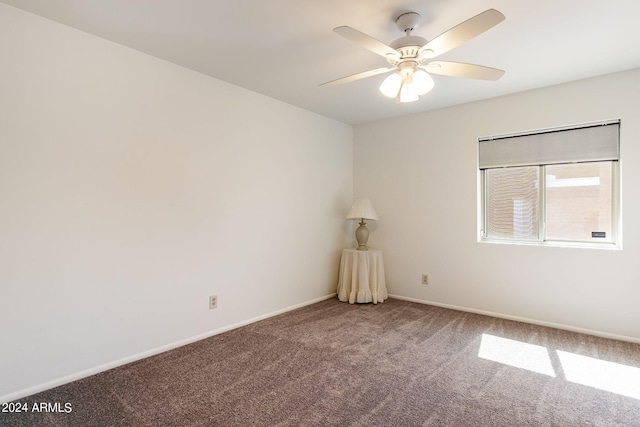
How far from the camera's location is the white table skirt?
3.95 metres

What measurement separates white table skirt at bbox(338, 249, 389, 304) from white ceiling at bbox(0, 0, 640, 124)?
195 centimetres

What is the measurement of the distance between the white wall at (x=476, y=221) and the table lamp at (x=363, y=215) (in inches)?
12.0

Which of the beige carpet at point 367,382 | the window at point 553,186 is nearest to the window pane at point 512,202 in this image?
the window at point 553,186

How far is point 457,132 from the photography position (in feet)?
12.2

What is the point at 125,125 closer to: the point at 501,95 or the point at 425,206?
the point at 425,206

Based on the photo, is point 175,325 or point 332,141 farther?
point 332,141

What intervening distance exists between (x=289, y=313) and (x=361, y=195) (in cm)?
189

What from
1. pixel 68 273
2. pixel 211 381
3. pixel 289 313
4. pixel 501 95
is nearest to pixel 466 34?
pixel 501 95

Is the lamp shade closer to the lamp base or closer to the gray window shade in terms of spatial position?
the lamp base

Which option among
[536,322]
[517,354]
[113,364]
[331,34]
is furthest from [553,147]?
[113,364]

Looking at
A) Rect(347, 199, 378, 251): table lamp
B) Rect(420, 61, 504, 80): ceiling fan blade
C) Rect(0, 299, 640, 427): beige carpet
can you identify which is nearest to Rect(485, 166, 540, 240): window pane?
Rect(0, 299, 640, 427): beige carpet

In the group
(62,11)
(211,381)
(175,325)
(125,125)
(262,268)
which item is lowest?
(211,381)

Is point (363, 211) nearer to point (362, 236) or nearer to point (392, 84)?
point (362, 236)

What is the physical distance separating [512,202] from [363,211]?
1.62 meters
